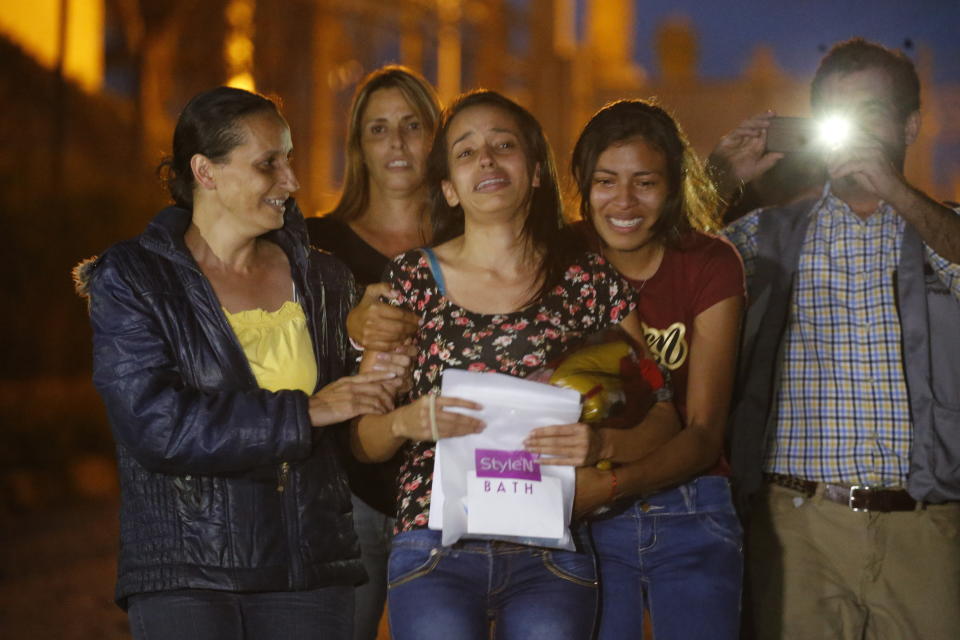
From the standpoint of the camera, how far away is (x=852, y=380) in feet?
12.6

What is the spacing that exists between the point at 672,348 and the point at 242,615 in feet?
4.71

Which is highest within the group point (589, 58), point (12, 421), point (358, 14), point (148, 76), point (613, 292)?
point (589, 58)

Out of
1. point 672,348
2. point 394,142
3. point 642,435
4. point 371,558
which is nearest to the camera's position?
point 642,435

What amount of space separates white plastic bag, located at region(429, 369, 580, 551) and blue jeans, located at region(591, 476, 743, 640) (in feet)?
1.36

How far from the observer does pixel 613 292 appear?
10.8 ft

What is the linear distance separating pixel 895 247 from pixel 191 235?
233cm

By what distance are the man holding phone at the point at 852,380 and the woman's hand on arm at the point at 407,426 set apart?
4.46 ft

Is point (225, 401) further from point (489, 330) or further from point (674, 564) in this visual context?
point (674, 564)

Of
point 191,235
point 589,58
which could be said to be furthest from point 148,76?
point 589,58

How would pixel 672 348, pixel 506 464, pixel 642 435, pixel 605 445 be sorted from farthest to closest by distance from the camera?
1. pixel 672 348
2. pixel 642 435
3. pixel 605 445
4. pixel 506 464

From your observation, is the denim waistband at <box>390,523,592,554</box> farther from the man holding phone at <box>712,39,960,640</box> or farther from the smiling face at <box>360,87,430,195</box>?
the smiling face at <box>360,87,430,195</box>

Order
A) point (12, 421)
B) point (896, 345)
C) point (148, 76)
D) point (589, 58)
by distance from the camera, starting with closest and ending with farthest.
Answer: point (896, 345), point (12, 421), point (148, 76), point (589, 58)

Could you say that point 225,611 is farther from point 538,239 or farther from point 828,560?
point 828,560

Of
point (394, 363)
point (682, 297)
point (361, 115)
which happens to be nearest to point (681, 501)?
point (682, 297)
